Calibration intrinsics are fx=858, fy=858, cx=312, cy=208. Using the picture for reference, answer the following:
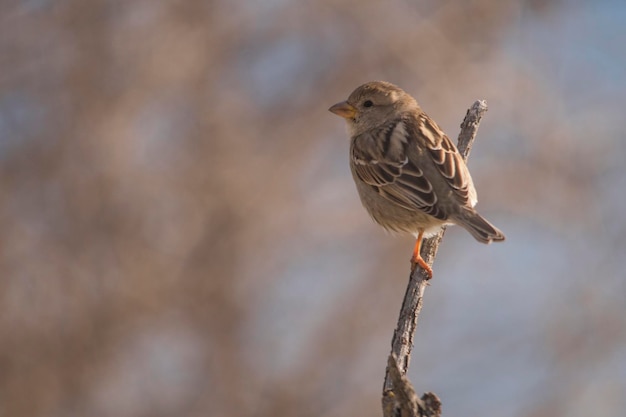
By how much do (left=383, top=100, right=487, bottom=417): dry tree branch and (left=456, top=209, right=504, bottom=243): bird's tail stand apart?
39 cm

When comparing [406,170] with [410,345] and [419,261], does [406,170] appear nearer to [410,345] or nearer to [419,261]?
[419,261]

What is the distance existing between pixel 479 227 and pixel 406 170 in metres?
0.70

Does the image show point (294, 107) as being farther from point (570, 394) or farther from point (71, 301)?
point (570, 394)

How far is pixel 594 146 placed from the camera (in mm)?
9047

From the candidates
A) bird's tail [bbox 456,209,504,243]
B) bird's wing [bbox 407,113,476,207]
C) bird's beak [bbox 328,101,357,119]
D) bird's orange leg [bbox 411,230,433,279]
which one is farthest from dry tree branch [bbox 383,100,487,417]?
bird's beak [bbox 328,101,357,119]

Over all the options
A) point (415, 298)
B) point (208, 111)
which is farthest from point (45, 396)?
point (415, 298)

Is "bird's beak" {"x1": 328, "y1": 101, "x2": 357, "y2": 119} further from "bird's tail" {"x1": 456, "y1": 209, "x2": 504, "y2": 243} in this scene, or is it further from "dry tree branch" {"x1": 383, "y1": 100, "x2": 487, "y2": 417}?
"bird's tail" {"x1": 456, "y1": 209, "x2": 504, "y2": 243}

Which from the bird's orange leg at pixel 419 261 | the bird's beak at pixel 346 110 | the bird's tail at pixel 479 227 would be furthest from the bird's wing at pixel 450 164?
the bird's beak at pixel 346 110

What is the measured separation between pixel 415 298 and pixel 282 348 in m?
5.18

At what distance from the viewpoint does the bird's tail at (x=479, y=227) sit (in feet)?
15.7

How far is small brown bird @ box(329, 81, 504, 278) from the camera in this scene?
5094 mm

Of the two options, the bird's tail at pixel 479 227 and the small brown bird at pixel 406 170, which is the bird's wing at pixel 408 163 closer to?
the small brown bird at pixel 406 170

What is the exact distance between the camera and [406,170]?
5.37 metres

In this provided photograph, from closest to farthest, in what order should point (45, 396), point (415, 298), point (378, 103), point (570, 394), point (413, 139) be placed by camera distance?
point (415, 298) < point (413, 139) < point (378, 103) < point (570, 394) < point (45, 396)
